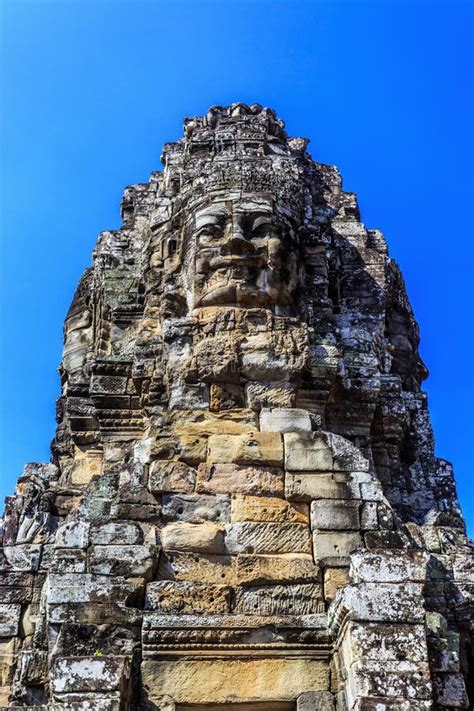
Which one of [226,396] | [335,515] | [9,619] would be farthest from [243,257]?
[9,619]

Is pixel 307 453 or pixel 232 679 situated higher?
pixel 307 453

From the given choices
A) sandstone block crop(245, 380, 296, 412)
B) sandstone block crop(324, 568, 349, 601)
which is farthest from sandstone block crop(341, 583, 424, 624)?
sandstone block crop(245, 380, 296, 412)

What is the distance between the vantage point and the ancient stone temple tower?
20.9ft

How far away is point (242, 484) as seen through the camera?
741 cm

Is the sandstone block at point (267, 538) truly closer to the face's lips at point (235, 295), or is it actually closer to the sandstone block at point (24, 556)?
the face's lips at point (235, 295)

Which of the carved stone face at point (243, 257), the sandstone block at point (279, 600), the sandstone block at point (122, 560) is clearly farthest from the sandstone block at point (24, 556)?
the sandstone block at point (279, 600)

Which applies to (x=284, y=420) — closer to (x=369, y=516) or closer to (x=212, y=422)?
(x=212, y=422)

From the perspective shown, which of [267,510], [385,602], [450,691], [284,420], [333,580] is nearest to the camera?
[385,602]

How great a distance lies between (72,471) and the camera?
1022 cm

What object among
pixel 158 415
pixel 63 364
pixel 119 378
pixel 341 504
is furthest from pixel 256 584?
pixel 63 364

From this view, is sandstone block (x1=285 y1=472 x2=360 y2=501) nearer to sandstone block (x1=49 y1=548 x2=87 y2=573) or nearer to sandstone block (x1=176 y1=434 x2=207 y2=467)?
sandstone block (x1=176 y1=434 x2=207 y2=467)

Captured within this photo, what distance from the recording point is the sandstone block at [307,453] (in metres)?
7.49

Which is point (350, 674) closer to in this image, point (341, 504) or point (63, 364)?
point (341, 504)

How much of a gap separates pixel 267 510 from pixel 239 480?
390 millimetres
